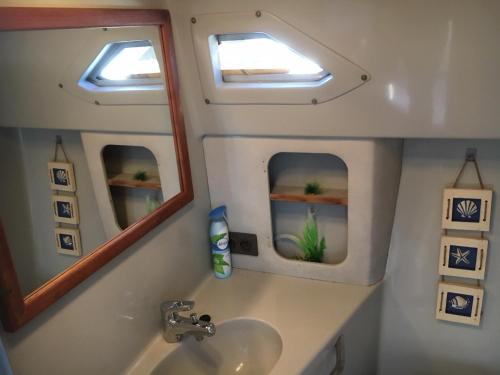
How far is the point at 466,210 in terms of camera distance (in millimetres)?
1285

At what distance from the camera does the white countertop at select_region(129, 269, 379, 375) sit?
1.17 m

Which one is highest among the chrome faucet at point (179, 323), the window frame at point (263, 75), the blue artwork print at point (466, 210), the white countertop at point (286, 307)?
the window frame at point (263, 75)

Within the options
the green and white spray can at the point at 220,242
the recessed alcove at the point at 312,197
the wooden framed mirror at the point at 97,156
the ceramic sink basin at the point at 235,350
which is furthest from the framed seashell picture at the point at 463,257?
the wooden framed mirror at the point at 97,156

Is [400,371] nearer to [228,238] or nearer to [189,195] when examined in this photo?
[228,238]

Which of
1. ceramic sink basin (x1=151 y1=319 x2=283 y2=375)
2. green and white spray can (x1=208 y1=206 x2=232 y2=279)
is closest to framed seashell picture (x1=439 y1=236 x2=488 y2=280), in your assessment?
ceramic sink basin (x1=151 y1=319 x2=283 y2=375)

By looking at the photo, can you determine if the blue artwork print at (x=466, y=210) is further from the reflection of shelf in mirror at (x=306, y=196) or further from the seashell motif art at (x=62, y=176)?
the seashell motif art at (x=62, y=176)

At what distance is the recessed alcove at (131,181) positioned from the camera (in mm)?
1088

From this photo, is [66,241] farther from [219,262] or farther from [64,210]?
[219,262]

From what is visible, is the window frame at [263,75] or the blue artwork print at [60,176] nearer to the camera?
the blue artwork print at [60,176]

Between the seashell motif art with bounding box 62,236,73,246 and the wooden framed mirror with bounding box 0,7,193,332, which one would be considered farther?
the seashell motif art with bounding box 62,236,73,246

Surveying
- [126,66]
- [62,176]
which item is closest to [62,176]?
[62,176]

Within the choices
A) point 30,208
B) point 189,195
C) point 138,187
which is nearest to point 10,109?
point 30,208

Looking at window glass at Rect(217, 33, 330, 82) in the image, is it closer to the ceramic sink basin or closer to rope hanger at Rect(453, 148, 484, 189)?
rope hanger at Rect(453, 148, 484, 189)

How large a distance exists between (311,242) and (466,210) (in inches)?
18.2
